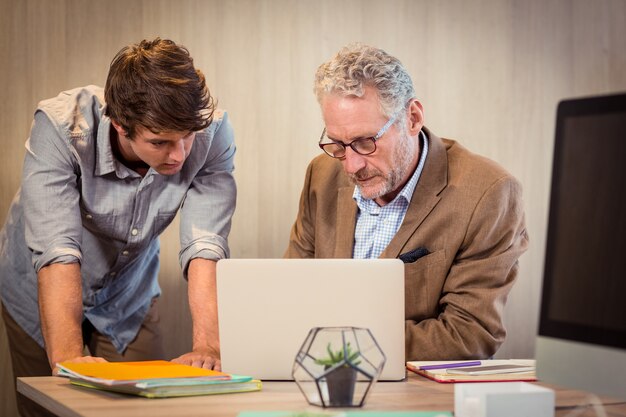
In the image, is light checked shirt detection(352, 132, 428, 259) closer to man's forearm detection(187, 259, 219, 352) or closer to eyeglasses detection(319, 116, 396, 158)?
eyeglasses detection(319, 116, 396, 158)

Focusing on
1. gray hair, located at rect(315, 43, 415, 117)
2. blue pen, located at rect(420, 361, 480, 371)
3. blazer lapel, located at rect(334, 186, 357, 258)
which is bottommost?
blue pen, located at rect(420, 361, 480, 371)

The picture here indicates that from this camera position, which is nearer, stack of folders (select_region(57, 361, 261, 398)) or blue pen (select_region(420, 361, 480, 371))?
stack of folders (select_region(57, 361, 261, 398))

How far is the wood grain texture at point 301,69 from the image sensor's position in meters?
3.43

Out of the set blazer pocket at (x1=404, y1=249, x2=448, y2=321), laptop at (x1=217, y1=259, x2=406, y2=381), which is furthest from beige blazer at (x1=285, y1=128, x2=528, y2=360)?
laptop at (x1=217, y1=259, x2=406, y2=381)

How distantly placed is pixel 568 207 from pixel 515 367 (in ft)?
2.26

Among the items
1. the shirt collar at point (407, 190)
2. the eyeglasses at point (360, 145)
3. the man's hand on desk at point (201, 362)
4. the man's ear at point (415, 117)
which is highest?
the man's ear at point (415, 117)

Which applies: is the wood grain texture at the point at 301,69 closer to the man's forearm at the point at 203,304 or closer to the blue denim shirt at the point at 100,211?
the blue denim shirt at the point at 100,211

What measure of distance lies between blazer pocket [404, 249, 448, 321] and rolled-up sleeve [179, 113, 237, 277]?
56cm

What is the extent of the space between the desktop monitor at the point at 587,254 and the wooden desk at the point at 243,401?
0.22 metres

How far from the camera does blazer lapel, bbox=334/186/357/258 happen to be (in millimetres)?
2471

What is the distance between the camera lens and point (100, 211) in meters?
2.58

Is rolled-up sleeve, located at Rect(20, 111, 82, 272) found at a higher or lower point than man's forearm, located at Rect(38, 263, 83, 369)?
higher

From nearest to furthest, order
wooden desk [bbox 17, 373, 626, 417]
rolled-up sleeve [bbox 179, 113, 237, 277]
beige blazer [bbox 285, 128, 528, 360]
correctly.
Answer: wooden desk [bbox 17, 373, 626, 417] < beige blazer [bbox 285, 128, 528, 360] < rolled-up sleeve [bbox 179, 113, 237, 277]

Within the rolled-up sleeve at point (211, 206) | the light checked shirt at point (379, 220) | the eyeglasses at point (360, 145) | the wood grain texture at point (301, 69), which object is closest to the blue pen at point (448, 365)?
the light checked shirt at point (379, 220)
